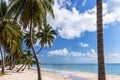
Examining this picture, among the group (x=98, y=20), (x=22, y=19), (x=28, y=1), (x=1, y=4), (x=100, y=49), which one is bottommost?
(x=100, y=49)

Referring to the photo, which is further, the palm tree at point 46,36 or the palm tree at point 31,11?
the palm tree at point 46,36

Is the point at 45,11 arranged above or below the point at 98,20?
above

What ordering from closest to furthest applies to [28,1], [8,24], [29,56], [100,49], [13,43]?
[100,49], [28,1], [8,24], [13,43], [29,56]

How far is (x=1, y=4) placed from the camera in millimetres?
41531

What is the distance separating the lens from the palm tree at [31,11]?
2564 cm

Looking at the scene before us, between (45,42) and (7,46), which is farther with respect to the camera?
(45,42)

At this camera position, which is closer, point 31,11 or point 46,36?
point 31,11

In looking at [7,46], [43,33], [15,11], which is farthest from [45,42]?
[15,11]

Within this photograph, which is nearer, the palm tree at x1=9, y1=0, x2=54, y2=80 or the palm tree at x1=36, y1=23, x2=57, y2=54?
the palm tree at x1=9, y1=0, x2=54, y2=80

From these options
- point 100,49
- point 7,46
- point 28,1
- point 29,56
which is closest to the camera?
point 100,49

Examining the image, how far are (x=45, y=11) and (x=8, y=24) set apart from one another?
14885 millimetres

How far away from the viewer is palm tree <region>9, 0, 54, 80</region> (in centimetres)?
2564

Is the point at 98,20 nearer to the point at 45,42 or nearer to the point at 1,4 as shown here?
the point at 1,4

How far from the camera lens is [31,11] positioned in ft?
84.1
